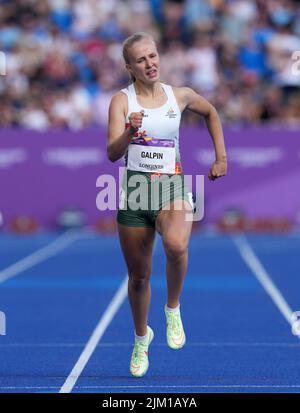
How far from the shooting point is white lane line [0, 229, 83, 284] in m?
15.5

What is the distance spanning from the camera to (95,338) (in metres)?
10.0

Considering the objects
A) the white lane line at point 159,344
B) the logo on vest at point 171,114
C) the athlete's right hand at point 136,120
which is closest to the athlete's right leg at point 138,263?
the logo on vest at point 171,114

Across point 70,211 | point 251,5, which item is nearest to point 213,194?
point 70,211

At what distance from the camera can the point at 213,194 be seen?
2106 cm

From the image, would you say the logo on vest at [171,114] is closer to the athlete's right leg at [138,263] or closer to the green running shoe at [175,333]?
the athlete's right leg at [138,263]

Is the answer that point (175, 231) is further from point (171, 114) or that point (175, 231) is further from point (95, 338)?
point (95, 338)

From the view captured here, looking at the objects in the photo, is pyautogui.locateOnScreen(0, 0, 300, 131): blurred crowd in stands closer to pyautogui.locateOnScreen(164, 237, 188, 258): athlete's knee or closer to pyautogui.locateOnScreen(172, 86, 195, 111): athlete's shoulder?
pyautogui.locateOnScreen(172, 86, 195, 111): athlete's shoulder

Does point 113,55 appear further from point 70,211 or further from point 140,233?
point 140,233

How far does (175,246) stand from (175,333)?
67cm

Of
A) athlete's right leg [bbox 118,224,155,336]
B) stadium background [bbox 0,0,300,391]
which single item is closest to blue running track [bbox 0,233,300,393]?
athlete's right leg [bbox 118,224,155,336]

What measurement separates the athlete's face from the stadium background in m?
9.07

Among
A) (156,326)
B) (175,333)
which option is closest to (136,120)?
(175,333)

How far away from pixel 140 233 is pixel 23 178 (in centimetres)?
1325

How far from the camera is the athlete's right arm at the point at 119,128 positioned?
24.1 ft
